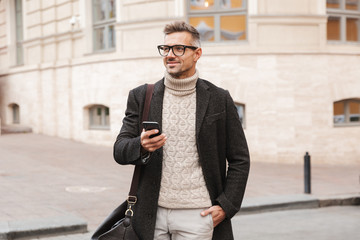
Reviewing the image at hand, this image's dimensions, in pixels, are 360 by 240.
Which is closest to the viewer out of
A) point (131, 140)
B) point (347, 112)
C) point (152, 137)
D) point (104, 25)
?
point (152, 137)

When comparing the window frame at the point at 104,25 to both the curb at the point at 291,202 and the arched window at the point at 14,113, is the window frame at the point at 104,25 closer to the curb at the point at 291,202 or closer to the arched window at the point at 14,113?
the arched window at the point at 14,113

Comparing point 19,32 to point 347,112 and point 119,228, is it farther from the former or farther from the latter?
point 119,228

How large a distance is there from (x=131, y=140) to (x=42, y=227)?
14.0 feet

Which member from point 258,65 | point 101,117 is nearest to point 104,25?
point 101,117

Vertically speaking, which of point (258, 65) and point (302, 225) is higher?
point (258, 65)

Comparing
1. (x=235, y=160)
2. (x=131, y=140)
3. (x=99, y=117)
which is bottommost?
(x=99, y=117)

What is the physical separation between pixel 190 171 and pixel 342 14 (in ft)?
43.5

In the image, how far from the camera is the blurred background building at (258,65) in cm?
1429

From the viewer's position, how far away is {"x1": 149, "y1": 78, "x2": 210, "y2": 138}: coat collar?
126 inches

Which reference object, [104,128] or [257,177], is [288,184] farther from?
[104,128]

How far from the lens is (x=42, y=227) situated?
692 cm

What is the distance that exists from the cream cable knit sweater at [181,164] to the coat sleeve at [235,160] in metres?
Result: 0.14

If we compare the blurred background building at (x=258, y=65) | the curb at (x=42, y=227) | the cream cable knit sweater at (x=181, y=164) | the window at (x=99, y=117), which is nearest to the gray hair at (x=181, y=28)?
the cream cable knit sweater at (x=181, y=164)

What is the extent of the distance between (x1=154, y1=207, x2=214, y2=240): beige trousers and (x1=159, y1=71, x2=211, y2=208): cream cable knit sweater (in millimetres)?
46
